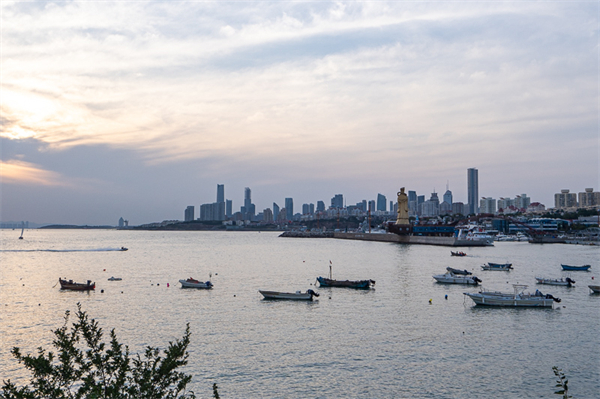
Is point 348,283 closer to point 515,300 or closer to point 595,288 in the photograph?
point 515,300

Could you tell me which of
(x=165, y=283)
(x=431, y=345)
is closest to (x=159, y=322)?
(x=431, y=345)

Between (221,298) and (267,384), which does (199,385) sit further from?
(221,298)

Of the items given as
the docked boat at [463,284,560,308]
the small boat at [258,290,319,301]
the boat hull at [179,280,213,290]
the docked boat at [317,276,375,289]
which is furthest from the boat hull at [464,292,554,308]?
the boat hull at [179,280,213,290]

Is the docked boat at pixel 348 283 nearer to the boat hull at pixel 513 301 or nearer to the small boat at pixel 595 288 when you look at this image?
the boat hull at pixel 513 301

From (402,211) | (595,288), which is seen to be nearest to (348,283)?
(595,288)

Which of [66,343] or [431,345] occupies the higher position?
[66,343]

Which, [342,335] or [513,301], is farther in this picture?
[513,301]

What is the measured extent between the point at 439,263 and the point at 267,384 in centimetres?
7827

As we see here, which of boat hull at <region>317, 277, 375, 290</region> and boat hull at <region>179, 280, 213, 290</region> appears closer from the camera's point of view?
boat hull at <region>317, 277, 375, 290</region>

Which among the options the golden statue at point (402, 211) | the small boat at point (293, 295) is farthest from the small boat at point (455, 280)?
the golden statue at point (402, 211)

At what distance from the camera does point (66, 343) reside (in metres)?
14.9

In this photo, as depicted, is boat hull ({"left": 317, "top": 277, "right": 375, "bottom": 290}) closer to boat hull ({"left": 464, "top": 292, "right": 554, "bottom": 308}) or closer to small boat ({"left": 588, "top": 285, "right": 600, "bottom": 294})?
boat hull ({"left": 464, "top": 292, "right": 554, "bottom": 308})

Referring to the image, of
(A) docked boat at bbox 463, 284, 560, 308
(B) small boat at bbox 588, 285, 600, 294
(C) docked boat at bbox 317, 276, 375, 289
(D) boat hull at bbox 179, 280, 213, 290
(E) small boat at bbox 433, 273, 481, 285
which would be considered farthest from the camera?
(E) small boat at bbox 433, 273, 481, 285

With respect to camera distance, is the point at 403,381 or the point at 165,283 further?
the point at 165,283
